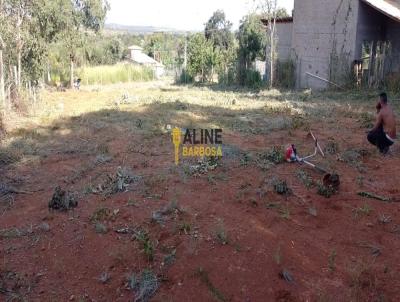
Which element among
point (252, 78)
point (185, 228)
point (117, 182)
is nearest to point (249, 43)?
point (252, 78)

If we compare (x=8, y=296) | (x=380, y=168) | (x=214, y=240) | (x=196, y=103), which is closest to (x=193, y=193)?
(x=214, y=240)

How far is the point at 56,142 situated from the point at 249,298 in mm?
5876

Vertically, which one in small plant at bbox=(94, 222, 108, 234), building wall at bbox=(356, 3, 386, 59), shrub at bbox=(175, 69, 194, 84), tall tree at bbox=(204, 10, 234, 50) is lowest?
small plant at bbox=(94, 222, 108, 234)

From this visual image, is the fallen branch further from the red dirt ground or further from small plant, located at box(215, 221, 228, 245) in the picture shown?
small plant, located at box(215, 221, 228, 245)

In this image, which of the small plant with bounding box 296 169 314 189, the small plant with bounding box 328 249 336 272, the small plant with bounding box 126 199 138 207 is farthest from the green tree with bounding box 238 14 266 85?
the small plant with bounding box 328 249 336 272

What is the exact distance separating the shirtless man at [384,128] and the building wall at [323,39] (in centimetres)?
830

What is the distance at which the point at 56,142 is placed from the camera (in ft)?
26.8

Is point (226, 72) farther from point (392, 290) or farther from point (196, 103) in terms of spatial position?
point (392, 290)

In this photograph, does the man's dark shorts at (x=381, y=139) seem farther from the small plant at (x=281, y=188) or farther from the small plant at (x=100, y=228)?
the small plant at (x=100, y=228)

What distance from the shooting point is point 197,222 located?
4.52 meters

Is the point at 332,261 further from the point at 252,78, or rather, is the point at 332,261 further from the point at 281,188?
the point at 252,78

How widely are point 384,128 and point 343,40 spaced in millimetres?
9121

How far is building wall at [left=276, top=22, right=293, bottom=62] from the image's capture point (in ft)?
57.6

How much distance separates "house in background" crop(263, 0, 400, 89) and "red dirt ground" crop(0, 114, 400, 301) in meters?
9.11
